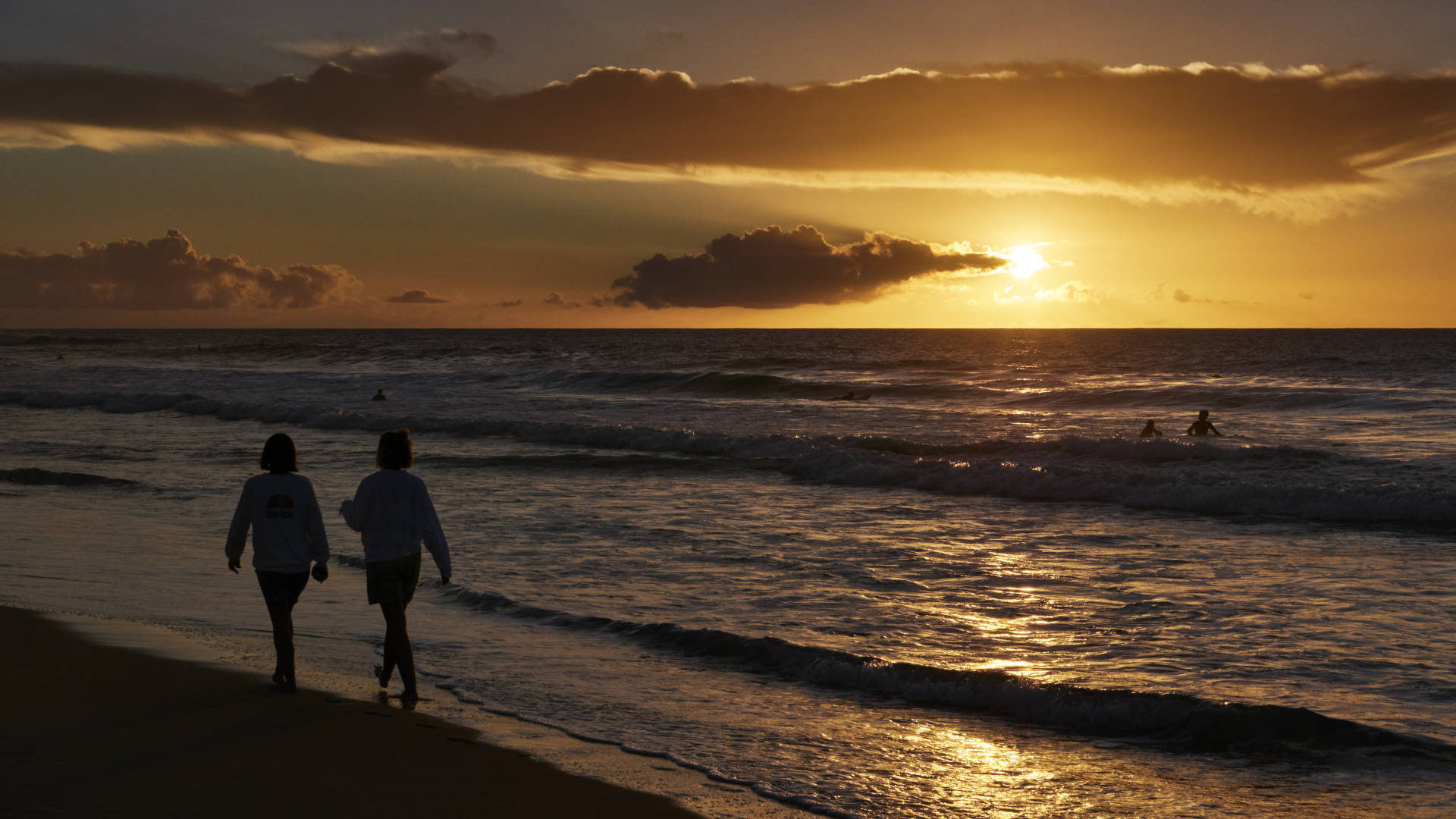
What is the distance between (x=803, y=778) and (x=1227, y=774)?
2.46 metres

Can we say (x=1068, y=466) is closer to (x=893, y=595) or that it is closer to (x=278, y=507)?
(x=893, y=595)

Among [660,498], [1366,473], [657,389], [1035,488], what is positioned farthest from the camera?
[657,389]

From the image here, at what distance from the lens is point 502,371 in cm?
6000

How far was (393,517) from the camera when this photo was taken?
254 inches

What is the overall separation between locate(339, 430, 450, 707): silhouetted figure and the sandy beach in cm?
72

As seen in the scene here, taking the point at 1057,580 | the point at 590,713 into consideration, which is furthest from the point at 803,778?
the point at 1057,580

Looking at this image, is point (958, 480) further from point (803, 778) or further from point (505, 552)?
point (803, 778)

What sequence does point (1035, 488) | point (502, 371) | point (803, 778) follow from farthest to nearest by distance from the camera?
point (502, 371), point (1035, 488), point (803, 778)

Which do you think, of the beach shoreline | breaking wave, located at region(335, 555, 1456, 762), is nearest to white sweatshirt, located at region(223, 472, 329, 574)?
the beach shoreline

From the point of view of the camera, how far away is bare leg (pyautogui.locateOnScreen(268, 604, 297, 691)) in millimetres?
6605

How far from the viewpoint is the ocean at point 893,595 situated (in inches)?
241

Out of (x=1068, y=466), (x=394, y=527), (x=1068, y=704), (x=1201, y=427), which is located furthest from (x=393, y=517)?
(x=1201, y=427)

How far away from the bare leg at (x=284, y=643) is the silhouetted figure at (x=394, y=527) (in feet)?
1.87

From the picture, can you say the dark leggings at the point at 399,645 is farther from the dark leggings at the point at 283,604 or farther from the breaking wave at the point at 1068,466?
the breaking wave at the point at 1068,466
